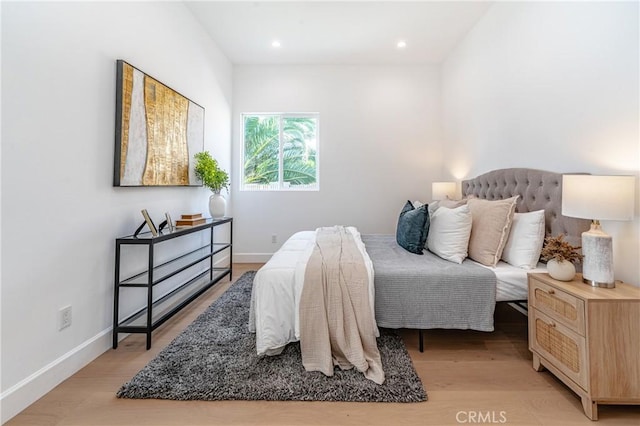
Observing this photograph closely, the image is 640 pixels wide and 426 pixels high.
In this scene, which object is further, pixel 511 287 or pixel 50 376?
pixel 511 287

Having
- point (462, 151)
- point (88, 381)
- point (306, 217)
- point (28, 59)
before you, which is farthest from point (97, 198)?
point (462, 151)

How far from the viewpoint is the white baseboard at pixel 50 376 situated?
1324 millimetres

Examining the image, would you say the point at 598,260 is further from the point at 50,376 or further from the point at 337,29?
the point at 337,29

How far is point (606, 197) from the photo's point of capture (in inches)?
55.1

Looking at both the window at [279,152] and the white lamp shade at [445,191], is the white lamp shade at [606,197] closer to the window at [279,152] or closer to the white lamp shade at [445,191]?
the white lamp shade at [445,191]

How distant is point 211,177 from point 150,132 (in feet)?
2.74

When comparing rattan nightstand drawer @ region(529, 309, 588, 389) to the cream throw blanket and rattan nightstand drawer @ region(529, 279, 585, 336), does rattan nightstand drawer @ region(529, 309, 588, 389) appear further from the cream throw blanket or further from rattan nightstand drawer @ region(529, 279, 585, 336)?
the cream throw blanket

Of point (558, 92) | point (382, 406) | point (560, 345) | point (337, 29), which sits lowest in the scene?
point (382, 406)

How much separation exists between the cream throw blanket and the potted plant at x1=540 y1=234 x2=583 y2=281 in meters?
1.06

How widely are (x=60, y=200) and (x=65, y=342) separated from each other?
32.7 inches

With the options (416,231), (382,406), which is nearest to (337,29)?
(416,231)

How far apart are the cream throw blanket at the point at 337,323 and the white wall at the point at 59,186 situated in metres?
1.38

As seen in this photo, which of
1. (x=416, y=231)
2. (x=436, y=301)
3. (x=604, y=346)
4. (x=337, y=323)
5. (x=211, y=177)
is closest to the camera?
(x=604, y=346)

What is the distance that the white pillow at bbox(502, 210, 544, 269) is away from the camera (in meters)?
1.96
